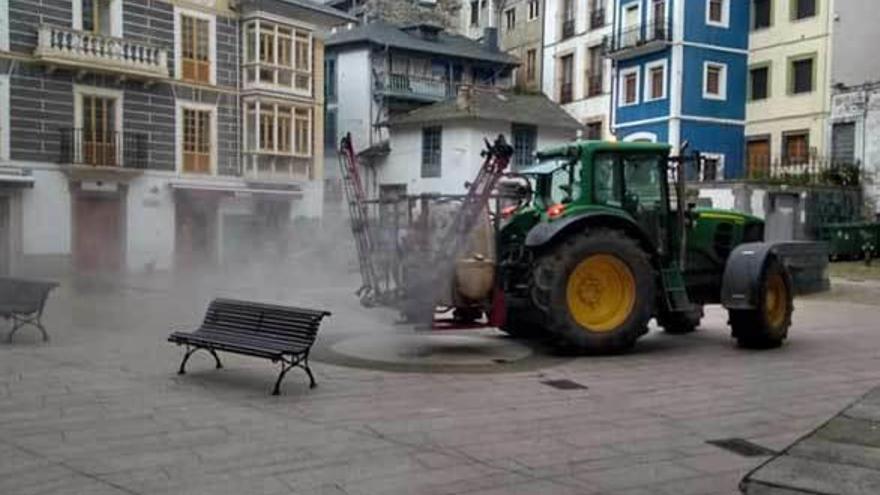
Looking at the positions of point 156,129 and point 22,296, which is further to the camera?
point 156,129

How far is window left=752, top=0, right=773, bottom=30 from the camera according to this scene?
116 ft

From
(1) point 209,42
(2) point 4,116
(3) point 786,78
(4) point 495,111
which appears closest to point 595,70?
(4) point 495,111

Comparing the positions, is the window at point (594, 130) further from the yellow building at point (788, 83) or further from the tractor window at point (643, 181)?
the tractor window at point (643, 181)

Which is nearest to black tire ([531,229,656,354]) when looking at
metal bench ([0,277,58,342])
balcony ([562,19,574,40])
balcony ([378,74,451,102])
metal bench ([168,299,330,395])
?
metal bench ([168,299,330,395])

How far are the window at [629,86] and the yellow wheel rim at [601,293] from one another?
2905 cm

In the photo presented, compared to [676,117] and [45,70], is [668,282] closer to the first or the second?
[45,70]

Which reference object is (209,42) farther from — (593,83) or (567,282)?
(567,282)

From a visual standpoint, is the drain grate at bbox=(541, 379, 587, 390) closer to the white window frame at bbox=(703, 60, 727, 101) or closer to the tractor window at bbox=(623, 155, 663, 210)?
the tractor window at bbox=(623, 155, 663, 210)

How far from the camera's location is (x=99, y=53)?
82.0ft

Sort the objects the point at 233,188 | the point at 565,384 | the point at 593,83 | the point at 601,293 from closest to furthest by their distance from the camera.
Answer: the point at 565,384 → the point at 601,293 → the point at 233,188 → the point at 593,83

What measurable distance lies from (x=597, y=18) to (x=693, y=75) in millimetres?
6901

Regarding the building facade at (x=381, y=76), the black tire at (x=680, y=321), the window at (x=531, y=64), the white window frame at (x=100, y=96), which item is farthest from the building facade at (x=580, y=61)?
the black tire at (x=680, y=321)

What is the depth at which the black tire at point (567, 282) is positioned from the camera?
955 centimetres

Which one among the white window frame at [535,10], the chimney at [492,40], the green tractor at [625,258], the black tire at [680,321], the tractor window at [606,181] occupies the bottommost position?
the black tire at [680,321]
